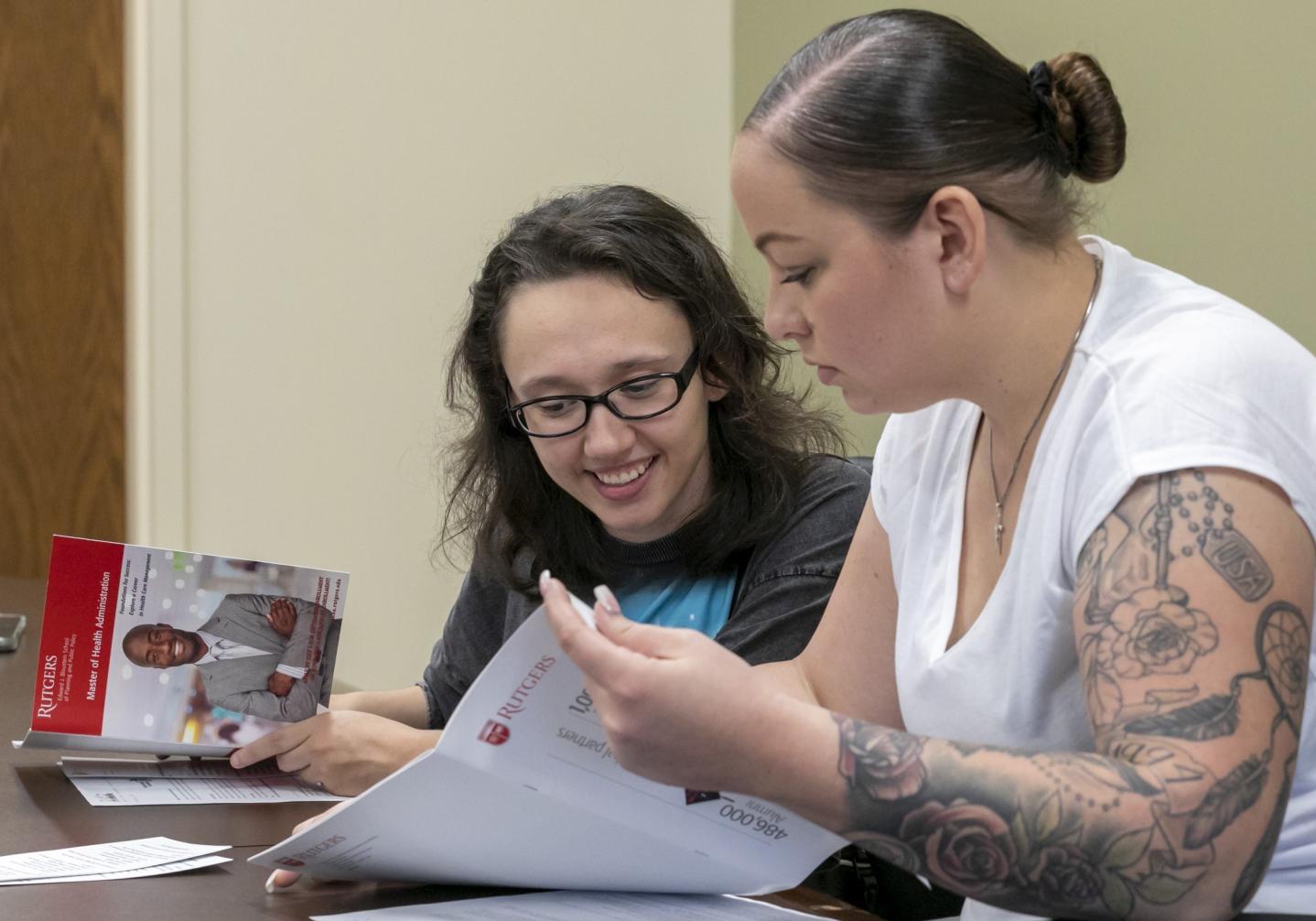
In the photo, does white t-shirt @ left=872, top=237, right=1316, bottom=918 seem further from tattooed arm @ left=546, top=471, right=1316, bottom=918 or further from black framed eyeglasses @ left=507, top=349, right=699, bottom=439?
black framed eyeglasses @ left=507, top=349, right=699, bottom=439

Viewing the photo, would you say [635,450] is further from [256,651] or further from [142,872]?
[142,872]

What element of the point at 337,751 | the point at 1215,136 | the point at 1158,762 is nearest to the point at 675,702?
the point at 1158,762

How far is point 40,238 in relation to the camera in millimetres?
3342

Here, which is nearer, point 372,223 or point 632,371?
point 632,371

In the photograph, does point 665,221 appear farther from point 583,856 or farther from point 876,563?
point 583,856

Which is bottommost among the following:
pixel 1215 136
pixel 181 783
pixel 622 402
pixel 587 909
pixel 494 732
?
pixel 181 783

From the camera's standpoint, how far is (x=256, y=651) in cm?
137

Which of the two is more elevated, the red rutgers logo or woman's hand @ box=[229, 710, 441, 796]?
the red rutgers logo

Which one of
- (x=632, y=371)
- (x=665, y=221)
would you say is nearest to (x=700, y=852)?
(x=632, y=371)

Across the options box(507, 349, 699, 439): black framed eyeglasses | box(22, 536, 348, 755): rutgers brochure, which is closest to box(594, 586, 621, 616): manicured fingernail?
box(22, 536, 348, 755): rutgers brochure

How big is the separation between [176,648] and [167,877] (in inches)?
14.3

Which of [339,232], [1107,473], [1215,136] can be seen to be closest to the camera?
[1107,473]

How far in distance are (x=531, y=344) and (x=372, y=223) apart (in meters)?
1.93

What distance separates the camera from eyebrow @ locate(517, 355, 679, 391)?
4.98 ft
